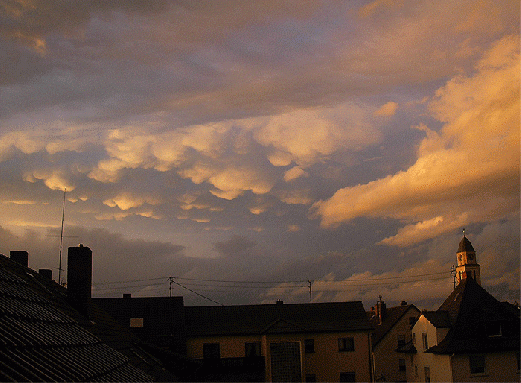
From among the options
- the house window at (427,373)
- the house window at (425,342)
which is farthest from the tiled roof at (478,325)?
the house window at (427,373)

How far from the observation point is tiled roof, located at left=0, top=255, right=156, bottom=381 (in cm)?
798

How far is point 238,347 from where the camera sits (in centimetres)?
5119

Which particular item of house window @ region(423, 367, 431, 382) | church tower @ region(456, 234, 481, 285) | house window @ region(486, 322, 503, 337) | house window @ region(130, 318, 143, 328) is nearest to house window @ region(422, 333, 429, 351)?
house window @ region(423, 367, 431, 382)

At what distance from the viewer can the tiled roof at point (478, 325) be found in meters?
41.3

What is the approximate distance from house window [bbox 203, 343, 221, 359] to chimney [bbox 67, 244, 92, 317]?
29.4 metres

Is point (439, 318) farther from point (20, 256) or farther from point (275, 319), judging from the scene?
point (20, 256)

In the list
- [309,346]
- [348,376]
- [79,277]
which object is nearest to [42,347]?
[79,277]

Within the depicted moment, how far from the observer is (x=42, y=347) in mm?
9516

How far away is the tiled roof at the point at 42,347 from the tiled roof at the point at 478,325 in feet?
111

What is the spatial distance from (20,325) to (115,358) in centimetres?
475

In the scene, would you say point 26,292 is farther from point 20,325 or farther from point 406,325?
point 406,325

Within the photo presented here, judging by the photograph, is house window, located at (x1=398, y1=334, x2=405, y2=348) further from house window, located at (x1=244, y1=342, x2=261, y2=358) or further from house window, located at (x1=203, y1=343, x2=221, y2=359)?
house window, located at (x1=203, y1=343, x2=221, y2=359)

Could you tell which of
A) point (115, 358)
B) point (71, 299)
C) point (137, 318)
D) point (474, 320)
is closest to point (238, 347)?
point (137, 318)

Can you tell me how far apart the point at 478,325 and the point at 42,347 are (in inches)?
1597
